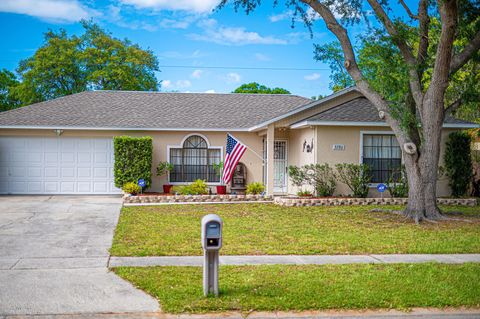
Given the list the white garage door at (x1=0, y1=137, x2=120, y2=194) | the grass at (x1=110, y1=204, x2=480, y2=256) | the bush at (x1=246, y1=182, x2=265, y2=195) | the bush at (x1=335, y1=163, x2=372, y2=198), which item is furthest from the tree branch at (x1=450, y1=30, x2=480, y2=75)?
the white garage door at (x1=0, y1=137, x2=120, y2=194)

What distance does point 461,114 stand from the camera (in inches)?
1320

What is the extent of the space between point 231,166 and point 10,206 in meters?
7.31

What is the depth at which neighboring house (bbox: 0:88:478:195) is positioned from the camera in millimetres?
19078

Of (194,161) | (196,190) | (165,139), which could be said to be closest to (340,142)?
(196,190)

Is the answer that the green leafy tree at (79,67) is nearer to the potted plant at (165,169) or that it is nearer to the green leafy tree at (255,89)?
the green leafy tree at (255,89)

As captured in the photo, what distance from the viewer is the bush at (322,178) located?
723 inches

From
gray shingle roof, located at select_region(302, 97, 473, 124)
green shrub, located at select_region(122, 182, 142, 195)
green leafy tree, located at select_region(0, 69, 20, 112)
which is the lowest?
green shrub, located at select_region(122, 182, 142, 195)

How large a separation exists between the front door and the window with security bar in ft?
13.3

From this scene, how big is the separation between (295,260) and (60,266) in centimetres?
372

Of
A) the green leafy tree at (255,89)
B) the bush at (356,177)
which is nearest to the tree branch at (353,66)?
the bush at (356,177)

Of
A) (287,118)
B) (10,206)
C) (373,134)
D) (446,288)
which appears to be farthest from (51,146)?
(446,288)

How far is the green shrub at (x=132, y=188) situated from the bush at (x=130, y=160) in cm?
53

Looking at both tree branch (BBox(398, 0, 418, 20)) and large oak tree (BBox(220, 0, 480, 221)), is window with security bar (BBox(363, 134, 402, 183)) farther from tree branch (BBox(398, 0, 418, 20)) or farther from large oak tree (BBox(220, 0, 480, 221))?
tree branch (BBox(398, 0, 418, 20))

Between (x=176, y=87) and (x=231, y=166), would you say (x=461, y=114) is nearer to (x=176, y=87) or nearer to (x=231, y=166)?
(x=231, y=166)
